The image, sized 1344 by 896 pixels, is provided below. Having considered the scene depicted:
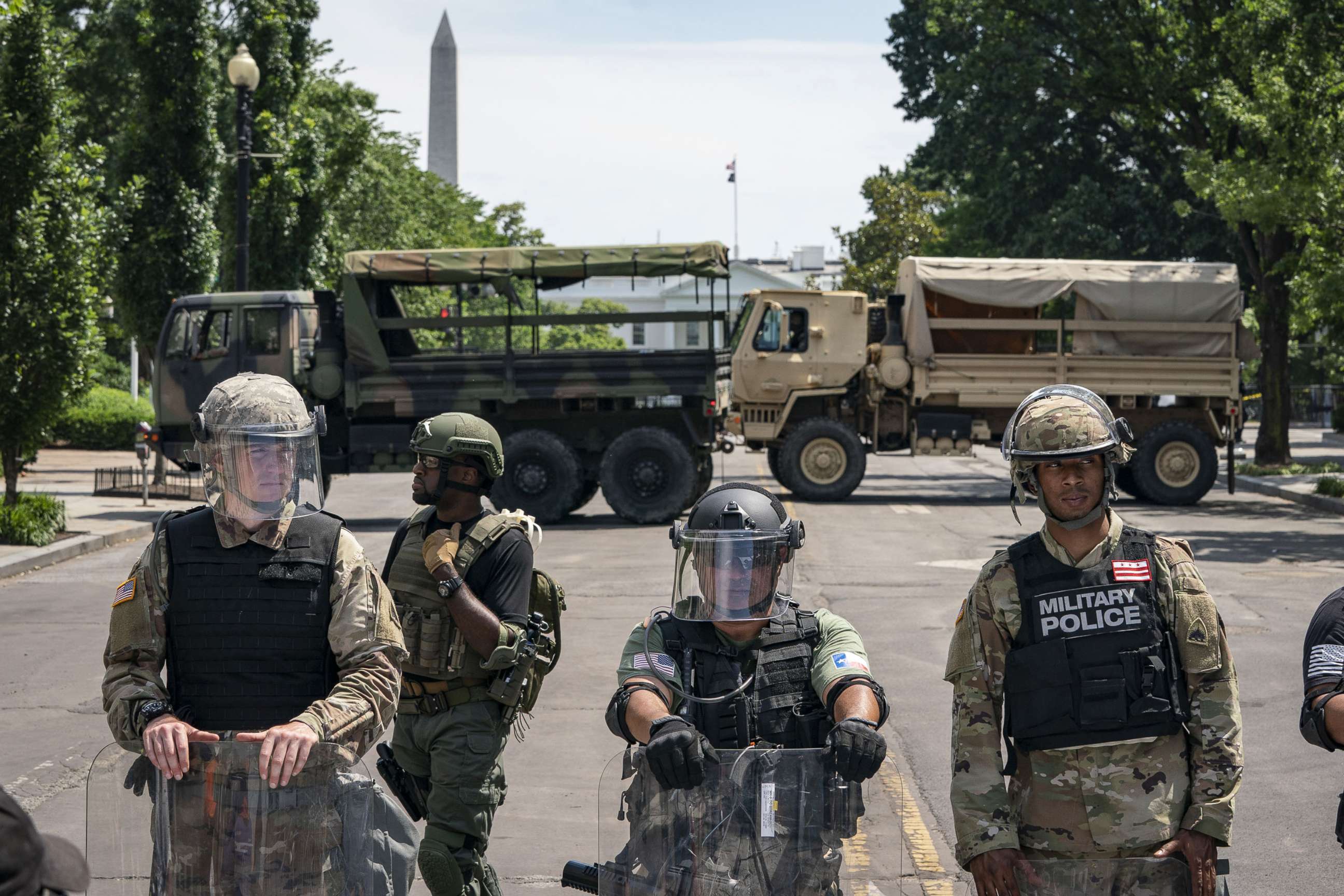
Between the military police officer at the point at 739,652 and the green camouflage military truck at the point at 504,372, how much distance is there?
14.3 m

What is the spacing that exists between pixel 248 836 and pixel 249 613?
50 centimetres

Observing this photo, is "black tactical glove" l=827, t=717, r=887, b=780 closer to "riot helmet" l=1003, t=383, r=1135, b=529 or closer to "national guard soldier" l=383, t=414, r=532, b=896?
"riot helmet" l=1003, t=383, r=1135, b=529

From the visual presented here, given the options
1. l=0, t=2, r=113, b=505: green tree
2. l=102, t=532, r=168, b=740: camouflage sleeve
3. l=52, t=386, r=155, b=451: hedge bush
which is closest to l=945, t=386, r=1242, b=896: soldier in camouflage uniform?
l=102, t=532, r=168, b=740: camouflage sleeve

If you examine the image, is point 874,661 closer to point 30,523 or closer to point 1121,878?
point 1121,878

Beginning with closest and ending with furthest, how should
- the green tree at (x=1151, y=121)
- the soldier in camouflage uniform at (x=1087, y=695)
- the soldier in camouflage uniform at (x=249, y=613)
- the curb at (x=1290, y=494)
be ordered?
the soldier in camouflage uniform at (x=1087, y=695)
the soldier in camouflage uniform at (x=249, y=613)
the green tree at (x=1151, y=121)
the curb at (x=1290, y=494)

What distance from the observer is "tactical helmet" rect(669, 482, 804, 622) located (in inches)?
137

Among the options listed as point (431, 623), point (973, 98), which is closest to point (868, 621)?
point (431, 623)

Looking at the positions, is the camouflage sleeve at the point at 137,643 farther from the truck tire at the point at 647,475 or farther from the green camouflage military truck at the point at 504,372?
the truck tire at the point at 647,475

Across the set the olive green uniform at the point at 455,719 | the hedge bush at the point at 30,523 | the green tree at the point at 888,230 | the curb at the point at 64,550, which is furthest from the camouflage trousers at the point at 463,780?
the green tree at the point at 888,230

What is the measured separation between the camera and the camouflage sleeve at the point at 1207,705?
3172 millimetres

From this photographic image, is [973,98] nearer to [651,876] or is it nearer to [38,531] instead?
[38,531]

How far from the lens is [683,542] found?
360cm

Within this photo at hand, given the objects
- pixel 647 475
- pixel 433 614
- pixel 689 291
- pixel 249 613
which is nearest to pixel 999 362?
pixel 689 291

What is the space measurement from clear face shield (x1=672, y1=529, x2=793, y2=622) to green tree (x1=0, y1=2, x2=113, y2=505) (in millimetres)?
13949
